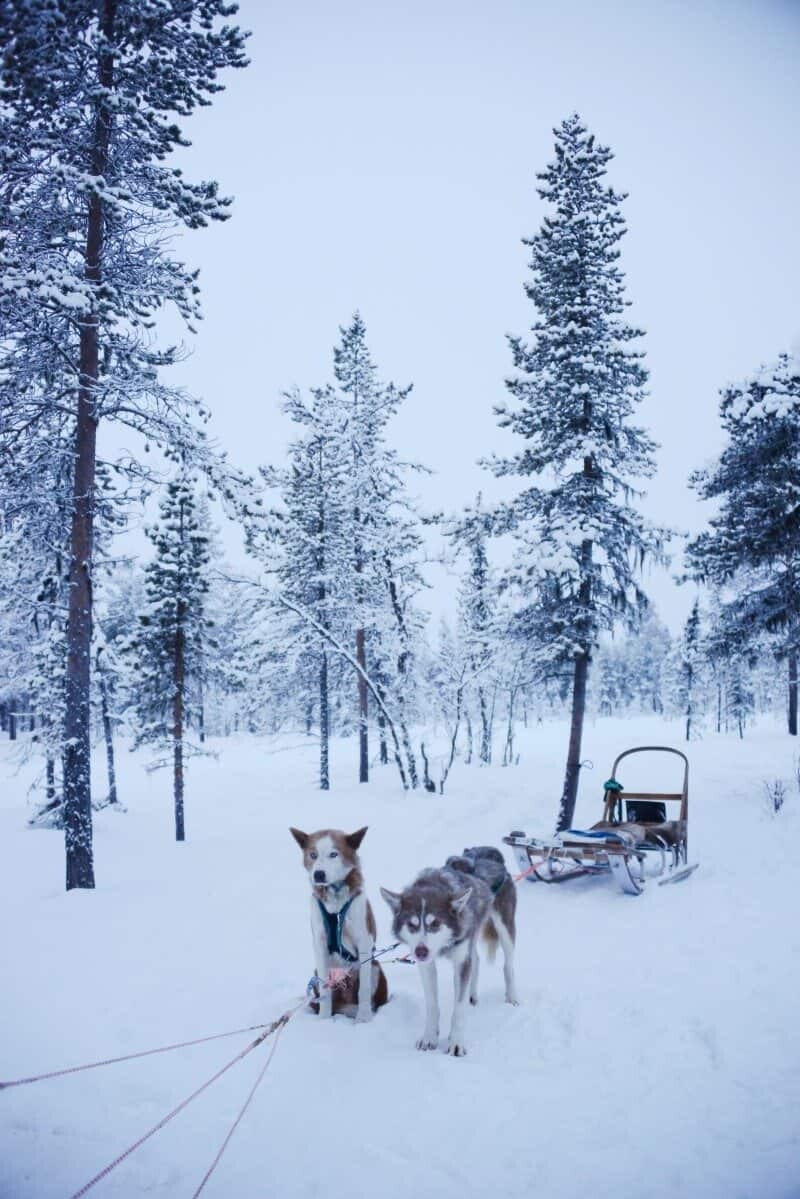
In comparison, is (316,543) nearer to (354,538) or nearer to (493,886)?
(354,538)

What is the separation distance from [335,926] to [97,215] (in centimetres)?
1039

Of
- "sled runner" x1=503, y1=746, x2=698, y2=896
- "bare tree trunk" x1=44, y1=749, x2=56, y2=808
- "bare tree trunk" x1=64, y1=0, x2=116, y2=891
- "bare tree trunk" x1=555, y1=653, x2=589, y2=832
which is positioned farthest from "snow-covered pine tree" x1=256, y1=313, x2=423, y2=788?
"sled runner" x1=503, y1=746, x2=698, y2=896

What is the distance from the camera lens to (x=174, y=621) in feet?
66.6

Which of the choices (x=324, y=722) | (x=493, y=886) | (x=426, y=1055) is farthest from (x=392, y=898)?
(x=324, y=722)

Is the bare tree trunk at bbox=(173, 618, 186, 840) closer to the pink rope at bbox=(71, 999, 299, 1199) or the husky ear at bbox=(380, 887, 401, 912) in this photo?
the pink rope at bbox=(71, 999, 299, 1199)

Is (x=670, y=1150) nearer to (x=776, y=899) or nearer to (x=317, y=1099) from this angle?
(x=317, y=1099)

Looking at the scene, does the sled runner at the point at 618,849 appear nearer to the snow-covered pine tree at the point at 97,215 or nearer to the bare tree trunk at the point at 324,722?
the snow-covered pine tree at the point at 97,215

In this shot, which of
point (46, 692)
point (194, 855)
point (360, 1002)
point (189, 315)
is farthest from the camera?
point (46, 692)

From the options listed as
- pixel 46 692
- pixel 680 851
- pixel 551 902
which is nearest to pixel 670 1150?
pixel 551 902

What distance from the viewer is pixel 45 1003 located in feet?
18.3

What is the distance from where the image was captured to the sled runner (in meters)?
8.74

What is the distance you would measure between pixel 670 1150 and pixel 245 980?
14.0 feet

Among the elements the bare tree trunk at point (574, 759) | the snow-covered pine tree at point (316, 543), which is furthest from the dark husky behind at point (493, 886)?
the snow-covered pine tree at point (316, 543)

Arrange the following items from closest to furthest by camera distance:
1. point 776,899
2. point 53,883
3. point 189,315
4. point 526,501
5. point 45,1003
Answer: point 45,1003 < point 776,899 < point 189,315 < point 53,883 < point 526,501
